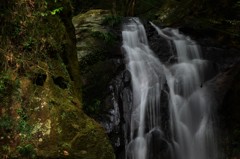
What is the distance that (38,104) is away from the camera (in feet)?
16.1

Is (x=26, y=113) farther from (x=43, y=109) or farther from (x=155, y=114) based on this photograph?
(x=155, y=114)

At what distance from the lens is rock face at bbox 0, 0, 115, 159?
4.42 m

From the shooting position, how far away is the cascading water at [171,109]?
8.20 m

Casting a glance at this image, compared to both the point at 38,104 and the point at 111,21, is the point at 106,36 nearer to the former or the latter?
the point at 111,21

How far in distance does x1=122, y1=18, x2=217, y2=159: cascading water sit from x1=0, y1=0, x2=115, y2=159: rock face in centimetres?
300

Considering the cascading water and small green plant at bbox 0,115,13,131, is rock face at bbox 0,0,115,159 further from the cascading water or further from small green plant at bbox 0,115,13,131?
the cascading water

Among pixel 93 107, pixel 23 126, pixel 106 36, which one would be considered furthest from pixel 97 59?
pixel 23 126

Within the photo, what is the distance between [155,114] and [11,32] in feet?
15.8

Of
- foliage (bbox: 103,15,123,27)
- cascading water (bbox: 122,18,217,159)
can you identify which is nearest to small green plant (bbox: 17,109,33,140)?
cascading water (bbox: 122,18,217,159)

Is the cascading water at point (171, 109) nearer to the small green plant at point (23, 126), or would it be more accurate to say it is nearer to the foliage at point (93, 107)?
the foliage at point (93, 107)

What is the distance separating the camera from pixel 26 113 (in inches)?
185

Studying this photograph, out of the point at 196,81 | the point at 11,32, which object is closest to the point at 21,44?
the point at 11,32

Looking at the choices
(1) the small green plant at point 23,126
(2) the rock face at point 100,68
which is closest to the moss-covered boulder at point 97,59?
(2) the rock face at point 100,68

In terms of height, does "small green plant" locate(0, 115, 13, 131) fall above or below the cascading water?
above
